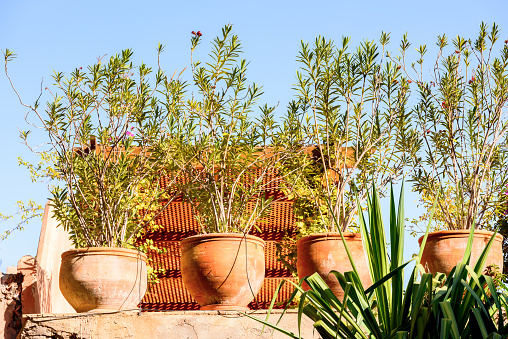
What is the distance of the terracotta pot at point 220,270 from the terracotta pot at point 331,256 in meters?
0.38

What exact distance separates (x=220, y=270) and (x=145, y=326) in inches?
21.7

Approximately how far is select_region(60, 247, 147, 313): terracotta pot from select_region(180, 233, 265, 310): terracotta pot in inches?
14.8

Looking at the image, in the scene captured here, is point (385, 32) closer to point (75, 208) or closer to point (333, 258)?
point (333, 258)

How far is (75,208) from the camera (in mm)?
3721

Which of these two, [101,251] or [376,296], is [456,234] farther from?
[101,251]

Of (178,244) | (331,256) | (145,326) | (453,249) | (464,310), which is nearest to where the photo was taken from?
(464,310)

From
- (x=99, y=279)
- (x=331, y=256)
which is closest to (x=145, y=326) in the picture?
(x=99, y=279)

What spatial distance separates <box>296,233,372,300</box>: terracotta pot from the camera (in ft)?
12.2

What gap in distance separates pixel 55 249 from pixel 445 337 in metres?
3.93

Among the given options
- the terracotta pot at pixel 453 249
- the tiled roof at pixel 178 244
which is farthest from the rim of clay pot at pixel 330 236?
the tiled roof at pixel 178 244

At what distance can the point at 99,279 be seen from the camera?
3.52m

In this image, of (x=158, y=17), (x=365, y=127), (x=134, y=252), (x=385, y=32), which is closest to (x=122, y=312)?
(x=134, y=252)

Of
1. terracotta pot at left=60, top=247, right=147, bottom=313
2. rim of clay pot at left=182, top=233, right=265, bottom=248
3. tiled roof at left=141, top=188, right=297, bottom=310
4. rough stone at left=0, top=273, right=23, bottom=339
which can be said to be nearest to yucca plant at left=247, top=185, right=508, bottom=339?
rim of clay pot at left=182, top=233, right=265, bottom=248

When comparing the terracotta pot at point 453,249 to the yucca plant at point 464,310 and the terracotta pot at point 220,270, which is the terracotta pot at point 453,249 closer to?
the yucca plant at point 464,310
